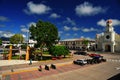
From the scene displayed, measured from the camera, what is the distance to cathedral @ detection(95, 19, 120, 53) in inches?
3297

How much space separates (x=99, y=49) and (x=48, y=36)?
57.7 m

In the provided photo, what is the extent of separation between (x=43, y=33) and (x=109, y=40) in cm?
5441

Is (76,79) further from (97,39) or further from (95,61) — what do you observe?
(97,39)

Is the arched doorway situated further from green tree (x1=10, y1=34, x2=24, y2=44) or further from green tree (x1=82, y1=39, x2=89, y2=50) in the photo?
green tree (x1=10, y1=34, x2=24, y2=44)

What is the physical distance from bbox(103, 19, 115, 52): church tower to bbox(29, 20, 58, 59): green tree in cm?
4916

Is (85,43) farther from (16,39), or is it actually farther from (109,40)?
(16,39)

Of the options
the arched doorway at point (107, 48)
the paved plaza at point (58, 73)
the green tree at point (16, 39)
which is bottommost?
the paved plaza at point (58, 73)

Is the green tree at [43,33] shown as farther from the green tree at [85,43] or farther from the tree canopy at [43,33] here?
the green tree at [85,43]

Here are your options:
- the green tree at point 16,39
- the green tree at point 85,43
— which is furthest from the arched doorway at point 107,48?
the green tree at point 16,39

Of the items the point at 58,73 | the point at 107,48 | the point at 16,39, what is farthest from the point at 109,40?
the point at 16,39

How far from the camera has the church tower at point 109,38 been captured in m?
83.9

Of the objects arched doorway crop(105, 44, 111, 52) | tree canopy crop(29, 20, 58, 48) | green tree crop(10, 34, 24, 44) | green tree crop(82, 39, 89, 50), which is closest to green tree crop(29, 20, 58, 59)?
tree canopy crop(29, 20, 58, 48)

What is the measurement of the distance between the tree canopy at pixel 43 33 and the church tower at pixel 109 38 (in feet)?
161

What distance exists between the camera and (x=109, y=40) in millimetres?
85625
